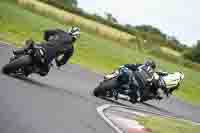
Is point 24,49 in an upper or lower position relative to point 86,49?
upper

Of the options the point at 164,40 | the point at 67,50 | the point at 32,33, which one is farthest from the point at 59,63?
the point at 164,40

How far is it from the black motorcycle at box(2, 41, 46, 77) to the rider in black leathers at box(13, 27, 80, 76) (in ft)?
0.65

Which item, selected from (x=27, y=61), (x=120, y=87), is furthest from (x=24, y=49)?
(x=120, y=87)

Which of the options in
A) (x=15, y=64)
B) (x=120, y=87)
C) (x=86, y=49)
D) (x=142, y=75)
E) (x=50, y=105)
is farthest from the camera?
(x=86, y=49)

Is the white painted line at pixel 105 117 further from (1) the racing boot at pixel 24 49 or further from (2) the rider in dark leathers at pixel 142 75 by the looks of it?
(1) the racing boot at pixel 24 49

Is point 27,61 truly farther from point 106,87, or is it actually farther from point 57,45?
point 106,87

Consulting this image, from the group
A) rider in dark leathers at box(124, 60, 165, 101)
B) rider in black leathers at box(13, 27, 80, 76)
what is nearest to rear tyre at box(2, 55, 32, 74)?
rider in black leathers at box(13, 27, 80, 76)

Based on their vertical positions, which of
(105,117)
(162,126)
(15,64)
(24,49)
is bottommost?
(162,126)

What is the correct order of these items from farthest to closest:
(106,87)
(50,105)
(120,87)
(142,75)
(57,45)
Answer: (142,75), (120,87), (106,87), (57,45), (50,105)

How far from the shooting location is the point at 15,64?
16.1 m

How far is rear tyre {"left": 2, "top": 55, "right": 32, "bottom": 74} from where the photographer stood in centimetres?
1609

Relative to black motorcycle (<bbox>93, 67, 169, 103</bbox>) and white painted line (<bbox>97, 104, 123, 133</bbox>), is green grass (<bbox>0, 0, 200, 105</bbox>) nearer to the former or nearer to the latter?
black motorcycle (<bbox>93, 67, 169, 103</bbox>)

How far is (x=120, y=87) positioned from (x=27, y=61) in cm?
352

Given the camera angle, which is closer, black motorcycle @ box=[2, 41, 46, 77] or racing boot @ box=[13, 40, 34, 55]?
black motorcycle @ box=[2, 41, 46, 77]
